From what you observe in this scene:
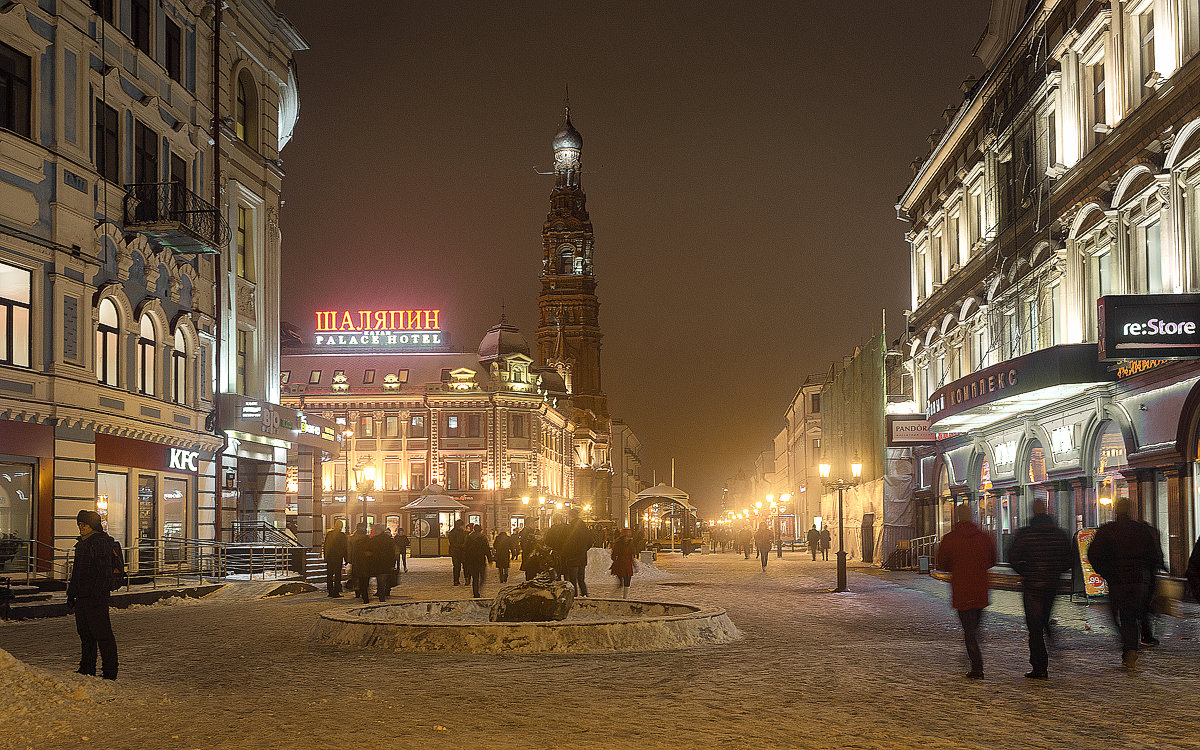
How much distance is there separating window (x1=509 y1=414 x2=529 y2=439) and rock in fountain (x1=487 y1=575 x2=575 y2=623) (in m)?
71.8

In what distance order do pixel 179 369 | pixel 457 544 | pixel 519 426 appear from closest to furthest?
pixel 179 369, pixel 457 544, pixel 519 426

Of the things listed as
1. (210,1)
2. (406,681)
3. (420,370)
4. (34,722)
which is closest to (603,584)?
(210,1)

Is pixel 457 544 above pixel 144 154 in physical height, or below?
below

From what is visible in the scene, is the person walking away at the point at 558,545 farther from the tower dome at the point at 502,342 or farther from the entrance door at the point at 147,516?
the tower dome at the point at 502,342

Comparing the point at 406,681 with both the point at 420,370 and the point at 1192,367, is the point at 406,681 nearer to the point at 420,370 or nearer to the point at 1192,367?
the point at 1192,367

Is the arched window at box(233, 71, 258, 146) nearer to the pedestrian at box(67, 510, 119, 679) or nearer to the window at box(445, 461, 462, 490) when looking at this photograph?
the pedestrian at box(67, 510, 119, 679)

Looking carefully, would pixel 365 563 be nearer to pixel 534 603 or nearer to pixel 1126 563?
pixel 534 603

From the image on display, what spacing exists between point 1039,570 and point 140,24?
22905 millimetres

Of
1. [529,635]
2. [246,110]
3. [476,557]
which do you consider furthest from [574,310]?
[529,635]

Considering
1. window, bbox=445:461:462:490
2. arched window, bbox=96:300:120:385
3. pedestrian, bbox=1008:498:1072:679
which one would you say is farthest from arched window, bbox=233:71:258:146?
window, bbox=445:461:462:490

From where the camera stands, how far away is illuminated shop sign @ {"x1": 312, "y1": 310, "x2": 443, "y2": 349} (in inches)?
3558

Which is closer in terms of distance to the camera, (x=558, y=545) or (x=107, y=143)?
(x=558, y=545)

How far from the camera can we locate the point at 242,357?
3456 centimetres

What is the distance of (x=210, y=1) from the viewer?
30.8 metres
